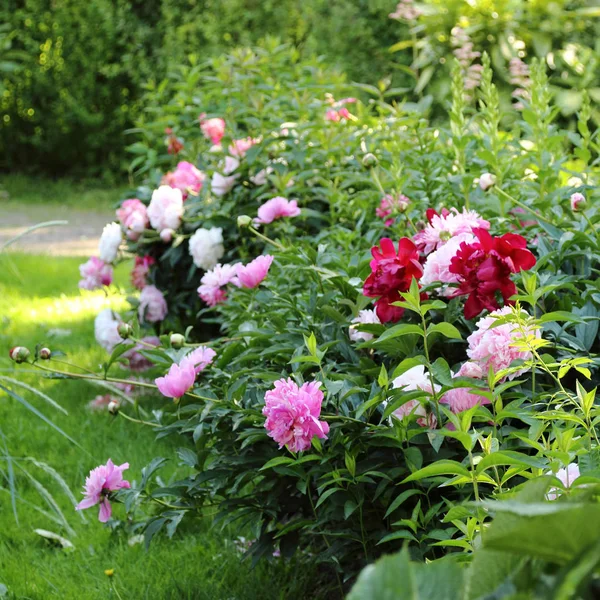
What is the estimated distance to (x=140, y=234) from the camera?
354 centimetres

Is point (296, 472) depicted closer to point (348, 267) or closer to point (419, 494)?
point (419, 494)

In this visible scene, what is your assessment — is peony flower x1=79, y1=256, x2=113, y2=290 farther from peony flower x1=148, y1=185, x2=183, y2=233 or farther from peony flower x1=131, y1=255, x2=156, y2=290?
peony flower x1=148, y1=185, x2=183, y2=233

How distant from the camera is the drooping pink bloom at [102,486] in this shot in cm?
207

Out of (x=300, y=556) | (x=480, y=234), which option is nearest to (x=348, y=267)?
(x=480, y=234)

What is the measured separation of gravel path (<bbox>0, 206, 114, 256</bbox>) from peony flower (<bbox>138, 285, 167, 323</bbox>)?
12.5 ft

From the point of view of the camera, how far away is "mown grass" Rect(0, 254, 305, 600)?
7.18ft

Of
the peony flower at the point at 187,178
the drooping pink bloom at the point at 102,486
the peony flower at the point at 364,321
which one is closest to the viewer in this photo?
the peony flower at the point at 364,321

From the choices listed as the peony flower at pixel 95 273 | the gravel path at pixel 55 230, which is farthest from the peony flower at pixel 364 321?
the gravel path at pixel 55 230

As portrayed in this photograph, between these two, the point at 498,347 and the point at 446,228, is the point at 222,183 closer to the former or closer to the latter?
the point at 446,228

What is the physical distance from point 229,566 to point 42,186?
9020 millimetres

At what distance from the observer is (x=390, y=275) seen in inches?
70.1

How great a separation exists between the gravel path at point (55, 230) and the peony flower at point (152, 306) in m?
3.80

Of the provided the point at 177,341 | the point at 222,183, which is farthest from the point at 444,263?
the point at 222,183

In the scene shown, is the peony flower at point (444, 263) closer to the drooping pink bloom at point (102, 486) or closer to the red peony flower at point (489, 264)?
the red peony flower at point (489, 264)
